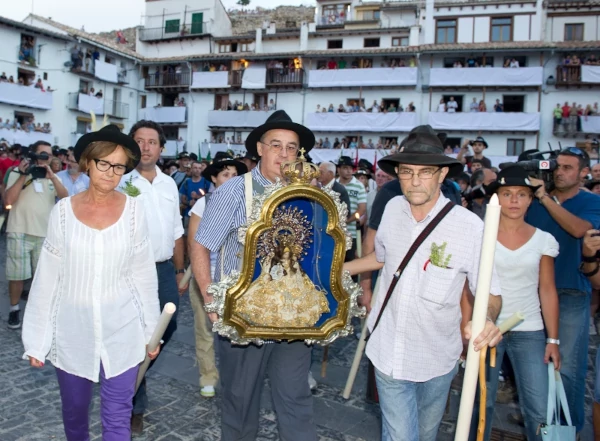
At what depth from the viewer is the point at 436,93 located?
3419 centimetres

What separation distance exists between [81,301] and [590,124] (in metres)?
32.8

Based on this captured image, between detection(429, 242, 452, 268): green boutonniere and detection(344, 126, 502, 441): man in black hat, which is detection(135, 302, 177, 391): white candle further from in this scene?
detection(429, 242, 452, 268): green boutonniere

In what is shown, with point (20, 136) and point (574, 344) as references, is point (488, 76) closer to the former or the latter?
point (20, 136)

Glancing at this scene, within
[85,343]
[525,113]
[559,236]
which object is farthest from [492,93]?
[85,343]

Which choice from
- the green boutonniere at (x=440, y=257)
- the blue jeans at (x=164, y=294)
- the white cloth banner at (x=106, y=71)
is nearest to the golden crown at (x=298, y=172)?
the green boutonniere at (x=440, y=257)

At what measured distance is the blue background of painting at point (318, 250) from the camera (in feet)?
10.2

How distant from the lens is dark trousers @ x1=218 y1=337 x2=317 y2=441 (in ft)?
10.6

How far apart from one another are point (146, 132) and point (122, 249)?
1.47 m

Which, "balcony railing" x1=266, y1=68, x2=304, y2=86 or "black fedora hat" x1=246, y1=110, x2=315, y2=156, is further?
"balcony railing" x1=266, y1=68, x2=304, y2=86

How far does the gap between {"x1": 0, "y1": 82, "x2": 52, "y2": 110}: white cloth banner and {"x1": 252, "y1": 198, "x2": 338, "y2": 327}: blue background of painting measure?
3421 centimetres

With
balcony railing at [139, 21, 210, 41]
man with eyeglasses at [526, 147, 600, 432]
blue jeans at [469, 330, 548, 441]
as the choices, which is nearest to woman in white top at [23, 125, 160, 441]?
blue jeans at [469, 330, 548, 441]

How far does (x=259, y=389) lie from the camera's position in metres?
3.32

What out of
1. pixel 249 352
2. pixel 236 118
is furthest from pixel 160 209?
pixel 236 118

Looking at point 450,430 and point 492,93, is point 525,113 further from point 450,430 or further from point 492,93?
point 450,430
